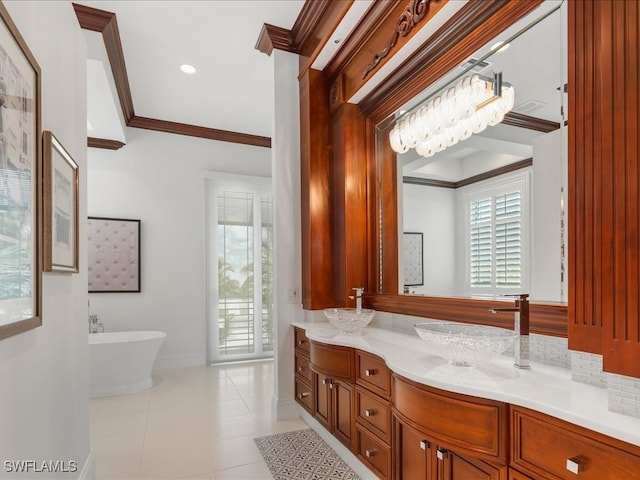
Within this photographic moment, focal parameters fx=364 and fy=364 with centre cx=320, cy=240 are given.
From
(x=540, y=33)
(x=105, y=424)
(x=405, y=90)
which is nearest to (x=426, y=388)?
(x=540, y=33)

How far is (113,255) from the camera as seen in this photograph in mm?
4633

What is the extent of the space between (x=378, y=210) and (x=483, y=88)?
1.16m

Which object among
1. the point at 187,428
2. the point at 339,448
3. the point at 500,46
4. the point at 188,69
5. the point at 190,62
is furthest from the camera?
the point at 188,69

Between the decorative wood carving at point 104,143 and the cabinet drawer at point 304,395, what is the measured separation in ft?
12.3

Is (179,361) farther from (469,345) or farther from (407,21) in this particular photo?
(407,21)

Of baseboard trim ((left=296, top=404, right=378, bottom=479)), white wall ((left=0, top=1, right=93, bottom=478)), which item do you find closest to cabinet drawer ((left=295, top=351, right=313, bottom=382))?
baseboard trim ((left=296, top=404, right=378, bottom=479))

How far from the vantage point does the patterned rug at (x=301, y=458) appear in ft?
7.29

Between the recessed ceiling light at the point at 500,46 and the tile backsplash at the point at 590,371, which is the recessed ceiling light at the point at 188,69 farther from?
the tile backsplash at the point at 590,371

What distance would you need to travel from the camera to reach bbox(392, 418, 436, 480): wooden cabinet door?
1575mm

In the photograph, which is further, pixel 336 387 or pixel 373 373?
pixel 336 387

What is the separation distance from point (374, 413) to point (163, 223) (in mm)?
3973

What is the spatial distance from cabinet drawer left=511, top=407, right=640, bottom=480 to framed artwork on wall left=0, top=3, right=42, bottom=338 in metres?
1.63

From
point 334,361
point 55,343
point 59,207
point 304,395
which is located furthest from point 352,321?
point 59,207

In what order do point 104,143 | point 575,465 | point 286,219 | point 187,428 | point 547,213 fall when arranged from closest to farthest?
point 575,465 < point 547,213 < point 187,428 < point 286,219 < point 104,143
